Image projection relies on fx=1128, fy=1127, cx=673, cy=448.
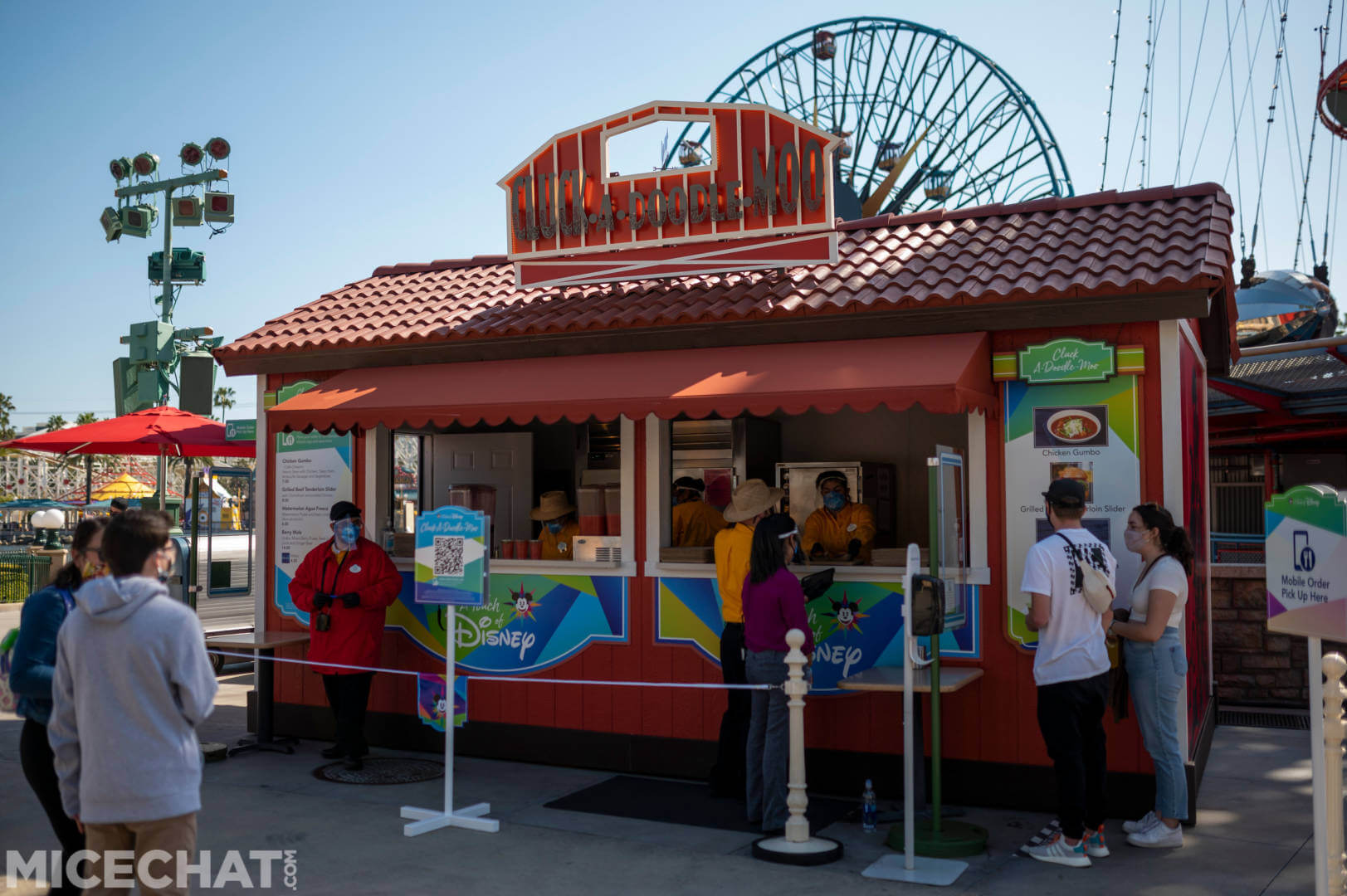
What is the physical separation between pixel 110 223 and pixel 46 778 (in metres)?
23.2

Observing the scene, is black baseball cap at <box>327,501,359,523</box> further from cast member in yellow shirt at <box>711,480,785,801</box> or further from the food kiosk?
cast member in yellow shirt at <box>711,480,785,801</box>

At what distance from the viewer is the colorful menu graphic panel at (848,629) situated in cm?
711

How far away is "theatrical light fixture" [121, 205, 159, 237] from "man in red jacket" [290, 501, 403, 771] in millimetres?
19358

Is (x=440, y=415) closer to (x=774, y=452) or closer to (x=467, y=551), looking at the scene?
(x=467, y=551)

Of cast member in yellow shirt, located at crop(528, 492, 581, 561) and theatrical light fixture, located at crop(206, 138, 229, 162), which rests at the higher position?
theatrical light fixture, located at crop(206, 138, 229, 162)

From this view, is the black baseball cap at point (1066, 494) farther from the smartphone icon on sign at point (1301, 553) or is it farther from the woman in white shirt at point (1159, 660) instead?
the smartphone icon on sign at point (1301, 553)

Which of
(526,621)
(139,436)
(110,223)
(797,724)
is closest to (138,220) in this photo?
(110,223)

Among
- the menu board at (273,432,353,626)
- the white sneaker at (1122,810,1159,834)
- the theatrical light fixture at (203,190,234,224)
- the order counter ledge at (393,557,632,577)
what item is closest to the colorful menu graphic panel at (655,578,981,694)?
the order counter ledge at (393,557,632,577)

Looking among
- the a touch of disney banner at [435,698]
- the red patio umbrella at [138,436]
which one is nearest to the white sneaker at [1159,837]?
the a touch of disney banner at [435,698]

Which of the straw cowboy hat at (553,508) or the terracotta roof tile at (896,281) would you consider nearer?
the terracotta roof tile at (896,281)

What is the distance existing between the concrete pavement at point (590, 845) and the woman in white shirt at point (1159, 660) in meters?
0.19

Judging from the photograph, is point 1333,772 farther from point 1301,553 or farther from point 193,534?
point 193,534

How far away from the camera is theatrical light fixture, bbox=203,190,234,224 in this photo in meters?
24.3

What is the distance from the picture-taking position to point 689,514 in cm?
883
